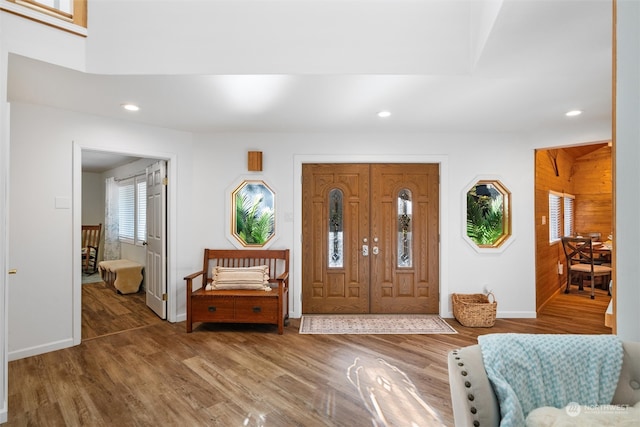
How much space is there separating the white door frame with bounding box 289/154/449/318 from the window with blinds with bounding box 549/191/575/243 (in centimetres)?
201

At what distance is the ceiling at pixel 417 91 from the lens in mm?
1809

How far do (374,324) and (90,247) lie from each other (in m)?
6.18

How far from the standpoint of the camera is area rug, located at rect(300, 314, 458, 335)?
3.35 meters

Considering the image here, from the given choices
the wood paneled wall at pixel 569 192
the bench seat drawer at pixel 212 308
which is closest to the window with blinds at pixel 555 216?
the wood paneled wall at pixel 569 192

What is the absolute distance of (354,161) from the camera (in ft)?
12.5

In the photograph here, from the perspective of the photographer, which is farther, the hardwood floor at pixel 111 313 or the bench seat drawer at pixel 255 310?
the hardwood floor at pixel 111 313

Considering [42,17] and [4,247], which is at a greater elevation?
[42,17]

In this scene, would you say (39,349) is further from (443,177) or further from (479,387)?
(443,177)

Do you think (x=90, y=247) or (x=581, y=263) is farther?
(x=90, y=247)

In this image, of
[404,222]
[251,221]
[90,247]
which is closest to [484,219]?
[404,222]

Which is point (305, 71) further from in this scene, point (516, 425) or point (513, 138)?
point (513, 138)

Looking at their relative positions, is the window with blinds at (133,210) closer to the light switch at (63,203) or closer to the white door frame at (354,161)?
the light switch at (63,203)

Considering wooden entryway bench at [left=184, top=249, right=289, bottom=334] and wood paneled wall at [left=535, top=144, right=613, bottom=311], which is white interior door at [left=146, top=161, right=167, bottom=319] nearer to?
wooden entryway bench at [left=184, top=249, right=289, bottom=334]

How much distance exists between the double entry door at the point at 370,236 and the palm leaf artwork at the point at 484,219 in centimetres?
44
